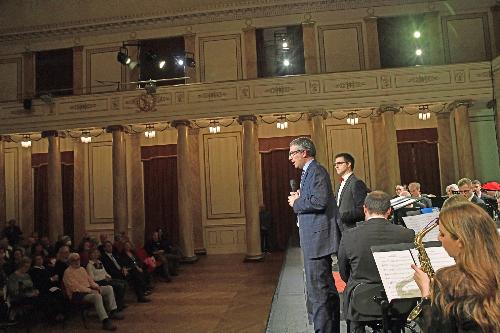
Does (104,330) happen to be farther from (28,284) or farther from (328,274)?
(328,274)

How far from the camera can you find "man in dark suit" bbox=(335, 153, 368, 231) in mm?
3994

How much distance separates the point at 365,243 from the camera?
268 cm

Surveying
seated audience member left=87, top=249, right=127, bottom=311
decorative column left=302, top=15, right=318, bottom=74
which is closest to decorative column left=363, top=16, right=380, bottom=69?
decorative column left=302, top=15, right=318, bottom=74

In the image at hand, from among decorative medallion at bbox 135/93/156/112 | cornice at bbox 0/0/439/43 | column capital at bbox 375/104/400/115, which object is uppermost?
cornice at bbox 0/0/439/43

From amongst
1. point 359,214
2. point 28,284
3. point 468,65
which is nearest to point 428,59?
point 468,65

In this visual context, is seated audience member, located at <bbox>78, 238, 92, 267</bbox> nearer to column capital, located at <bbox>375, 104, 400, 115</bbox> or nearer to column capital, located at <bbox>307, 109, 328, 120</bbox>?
column capital, located at <bbox>307, 109, 328, 120</bbox>

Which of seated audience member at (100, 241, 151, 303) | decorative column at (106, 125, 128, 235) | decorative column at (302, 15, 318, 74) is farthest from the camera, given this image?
decorative column at (302, 15, 318, 74)

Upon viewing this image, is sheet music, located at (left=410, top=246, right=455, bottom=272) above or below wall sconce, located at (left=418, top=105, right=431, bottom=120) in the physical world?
below

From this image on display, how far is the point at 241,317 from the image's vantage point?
5785mm

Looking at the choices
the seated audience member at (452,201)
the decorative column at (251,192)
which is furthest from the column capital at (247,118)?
the seated audience member at (452,201)

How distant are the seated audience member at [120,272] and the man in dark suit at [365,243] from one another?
5336 mm

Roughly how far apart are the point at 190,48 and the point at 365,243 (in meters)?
10.1

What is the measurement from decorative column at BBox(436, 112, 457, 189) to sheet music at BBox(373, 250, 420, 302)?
→ 982cm

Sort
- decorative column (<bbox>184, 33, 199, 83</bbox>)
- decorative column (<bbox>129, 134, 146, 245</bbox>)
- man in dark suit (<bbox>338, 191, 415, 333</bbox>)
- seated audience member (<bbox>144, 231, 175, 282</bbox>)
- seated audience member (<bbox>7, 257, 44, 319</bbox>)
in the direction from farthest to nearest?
decorative column (<bbox>129, 134, 146, 245</bbox>)
decorative column (<bbox>184, 33, 199, 83</bbox>)
seated audience member (<bbox>144, 231, 175, 282</bbox>)
seated audience member (<bbox>7, 257, 44, 319</bbox>)
man in dark suit (<bbox>338, 191, 415, 333</bbox>)
